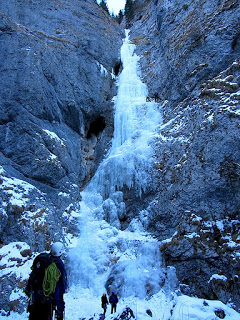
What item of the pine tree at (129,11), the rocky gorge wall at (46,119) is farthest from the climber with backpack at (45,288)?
the pine tree at (129,11)

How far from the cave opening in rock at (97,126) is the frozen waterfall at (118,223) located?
5.31ft

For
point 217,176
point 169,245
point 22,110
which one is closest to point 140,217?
point 169,245

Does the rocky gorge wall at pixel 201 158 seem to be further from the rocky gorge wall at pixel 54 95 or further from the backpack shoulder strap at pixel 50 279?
the backpack shoulder strap at pixel 50 279

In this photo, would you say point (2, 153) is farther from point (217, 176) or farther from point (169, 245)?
point (217, 176)

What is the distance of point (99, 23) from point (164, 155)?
21670 mm

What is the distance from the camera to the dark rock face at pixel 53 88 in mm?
14406

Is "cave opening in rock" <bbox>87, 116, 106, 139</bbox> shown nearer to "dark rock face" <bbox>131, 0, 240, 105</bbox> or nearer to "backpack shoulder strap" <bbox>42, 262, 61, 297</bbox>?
"dark rock face" <bbox>131, 0, 240, 105</bbox>

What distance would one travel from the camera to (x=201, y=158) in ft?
39.2

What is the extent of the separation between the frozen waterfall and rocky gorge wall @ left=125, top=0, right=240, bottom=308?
0.80 m

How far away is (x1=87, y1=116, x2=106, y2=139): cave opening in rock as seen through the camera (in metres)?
21.4

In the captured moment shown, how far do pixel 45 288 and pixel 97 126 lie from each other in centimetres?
1860

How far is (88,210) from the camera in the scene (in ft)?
50.2

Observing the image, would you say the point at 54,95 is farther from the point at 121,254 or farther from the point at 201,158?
the point at 121,254

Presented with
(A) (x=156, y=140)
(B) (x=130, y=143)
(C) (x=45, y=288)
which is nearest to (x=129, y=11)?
(B) (x=130, y=143)
